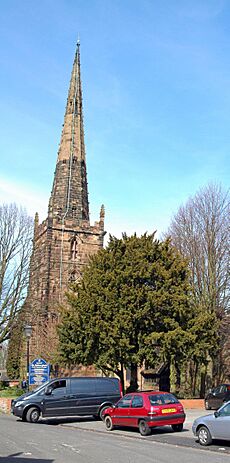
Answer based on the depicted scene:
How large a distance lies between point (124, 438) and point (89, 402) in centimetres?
603

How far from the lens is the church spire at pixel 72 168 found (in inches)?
2400

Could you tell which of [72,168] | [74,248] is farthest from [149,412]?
[72,168]

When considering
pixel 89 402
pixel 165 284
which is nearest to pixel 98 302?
pixel 165 284

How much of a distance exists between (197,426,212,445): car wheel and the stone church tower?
38.0m

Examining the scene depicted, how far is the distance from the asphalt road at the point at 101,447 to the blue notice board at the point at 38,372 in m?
8.72

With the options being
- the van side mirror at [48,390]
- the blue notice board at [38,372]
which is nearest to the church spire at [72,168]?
the blue notice board at [38,372]

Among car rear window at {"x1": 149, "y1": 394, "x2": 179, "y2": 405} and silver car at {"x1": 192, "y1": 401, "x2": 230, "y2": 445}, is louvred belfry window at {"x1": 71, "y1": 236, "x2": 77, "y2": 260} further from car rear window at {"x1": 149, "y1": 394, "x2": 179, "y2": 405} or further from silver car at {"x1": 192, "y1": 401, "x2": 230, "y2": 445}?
silver car at {"x1": 192, "y1": 401, "x2": 230, "y2": 445}

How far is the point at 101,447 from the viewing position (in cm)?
1341

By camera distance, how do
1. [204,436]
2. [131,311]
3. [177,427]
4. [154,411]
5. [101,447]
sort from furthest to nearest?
[131,311]
[177,427]
[154,411]
[204,436]
[101,447]

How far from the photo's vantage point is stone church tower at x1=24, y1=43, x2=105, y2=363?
56678mm

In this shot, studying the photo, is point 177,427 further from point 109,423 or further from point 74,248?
point 74,248

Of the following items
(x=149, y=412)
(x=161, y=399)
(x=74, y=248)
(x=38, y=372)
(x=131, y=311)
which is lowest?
(x=149, y=412)

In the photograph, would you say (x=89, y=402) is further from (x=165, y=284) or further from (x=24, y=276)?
(x=24, y=276)

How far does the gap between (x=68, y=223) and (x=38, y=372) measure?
33.7 metres
